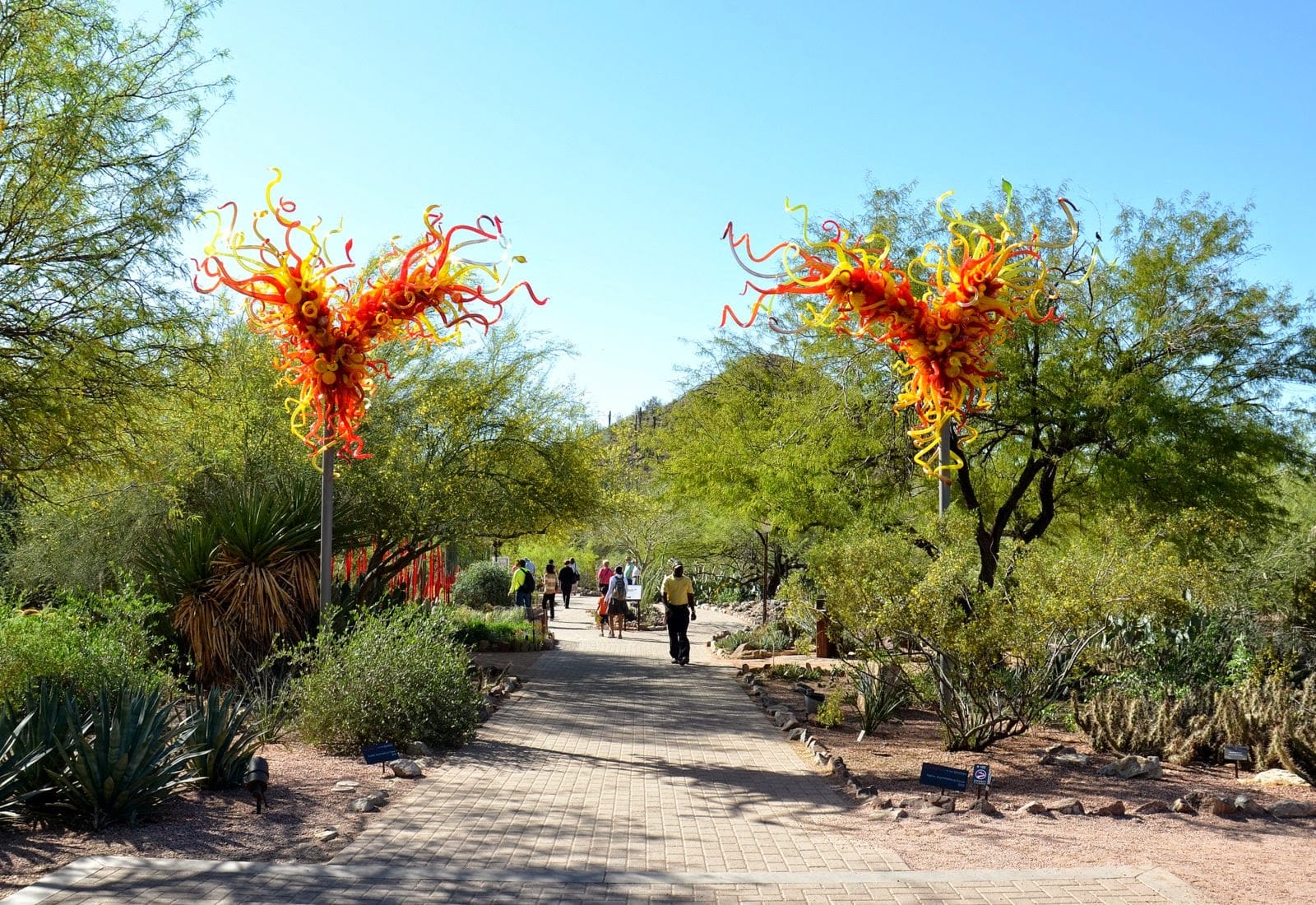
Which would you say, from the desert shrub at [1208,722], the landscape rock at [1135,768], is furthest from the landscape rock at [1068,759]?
the desert shrub at [1208,722]

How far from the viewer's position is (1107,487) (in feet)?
49.5

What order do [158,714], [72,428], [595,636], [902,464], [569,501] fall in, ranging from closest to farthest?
1. [158,714]
2. [72,428]
3. [902,464]
4. [569,501]
5. [595,636]

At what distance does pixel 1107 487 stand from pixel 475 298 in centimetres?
894

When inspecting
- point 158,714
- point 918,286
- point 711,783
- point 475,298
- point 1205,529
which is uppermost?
point 918,286

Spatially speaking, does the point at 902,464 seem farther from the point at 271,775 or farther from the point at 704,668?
the point at 271,775

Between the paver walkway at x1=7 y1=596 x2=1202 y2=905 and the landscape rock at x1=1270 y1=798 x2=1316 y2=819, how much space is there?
86.5 inches

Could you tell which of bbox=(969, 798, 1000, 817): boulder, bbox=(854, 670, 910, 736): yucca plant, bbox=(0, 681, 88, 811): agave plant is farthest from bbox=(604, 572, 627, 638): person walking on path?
bbox=(0, 681, 88, 811): agave plant

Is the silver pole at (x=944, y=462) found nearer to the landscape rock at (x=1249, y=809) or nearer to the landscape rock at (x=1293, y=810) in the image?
the landscape rock at (x=1249, y=809)

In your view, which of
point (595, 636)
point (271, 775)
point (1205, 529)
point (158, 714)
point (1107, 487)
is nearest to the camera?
point (158, 714)

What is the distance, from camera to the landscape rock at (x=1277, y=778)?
951 cm

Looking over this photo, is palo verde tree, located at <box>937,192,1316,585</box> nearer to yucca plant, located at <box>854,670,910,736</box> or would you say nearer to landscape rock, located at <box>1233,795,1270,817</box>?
yucca plant, located at <box>854,670,910,736</box>

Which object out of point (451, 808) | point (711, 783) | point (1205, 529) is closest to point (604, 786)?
point (711, 783)

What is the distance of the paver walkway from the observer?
6.04 metres

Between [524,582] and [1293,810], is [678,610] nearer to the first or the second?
[524,582]
